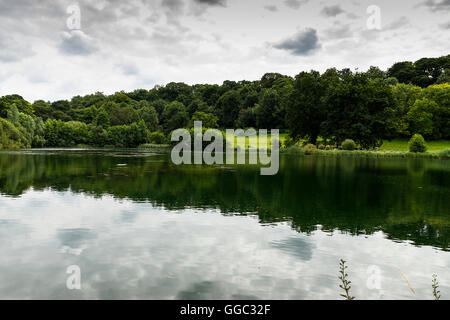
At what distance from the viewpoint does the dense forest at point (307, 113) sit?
200ft

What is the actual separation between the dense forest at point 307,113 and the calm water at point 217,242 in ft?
150

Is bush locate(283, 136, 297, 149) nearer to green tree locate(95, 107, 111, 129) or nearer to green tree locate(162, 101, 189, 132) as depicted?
green tree locate(162, 101, 189, 132)

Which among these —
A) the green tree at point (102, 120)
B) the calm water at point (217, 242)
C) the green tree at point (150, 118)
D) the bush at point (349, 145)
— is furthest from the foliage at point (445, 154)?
the green tree at point (102, 120)

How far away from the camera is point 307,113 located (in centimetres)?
6631

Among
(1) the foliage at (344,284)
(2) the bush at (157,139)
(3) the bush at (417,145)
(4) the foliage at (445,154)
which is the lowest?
(1) the foliage at (344,284)

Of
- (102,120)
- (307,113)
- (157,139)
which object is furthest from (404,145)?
(102,120)

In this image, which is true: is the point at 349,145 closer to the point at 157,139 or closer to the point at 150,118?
the point at 157,139

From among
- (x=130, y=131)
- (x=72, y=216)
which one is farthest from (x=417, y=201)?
(x=130, y=131)

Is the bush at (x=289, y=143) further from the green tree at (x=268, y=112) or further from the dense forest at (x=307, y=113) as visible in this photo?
the green tree at (x=268, y=112)

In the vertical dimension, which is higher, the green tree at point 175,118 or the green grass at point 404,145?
the green tree at point 175,118

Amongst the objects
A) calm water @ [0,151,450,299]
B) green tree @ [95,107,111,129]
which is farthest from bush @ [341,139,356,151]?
green tree @ [95,107,111,129]

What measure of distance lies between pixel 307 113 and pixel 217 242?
60305 millimetres

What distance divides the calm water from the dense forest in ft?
150

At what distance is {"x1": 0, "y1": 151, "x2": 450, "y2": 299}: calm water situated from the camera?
6.47 meters
